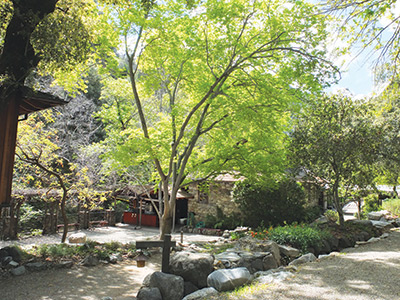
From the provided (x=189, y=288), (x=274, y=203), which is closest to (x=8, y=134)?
(x=189, y=288)

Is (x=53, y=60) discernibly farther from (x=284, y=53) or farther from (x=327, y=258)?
(x=327, y=258)

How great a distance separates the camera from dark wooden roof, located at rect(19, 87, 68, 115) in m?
6.79

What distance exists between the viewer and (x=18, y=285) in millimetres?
6672

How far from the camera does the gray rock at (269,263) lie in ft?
26.5

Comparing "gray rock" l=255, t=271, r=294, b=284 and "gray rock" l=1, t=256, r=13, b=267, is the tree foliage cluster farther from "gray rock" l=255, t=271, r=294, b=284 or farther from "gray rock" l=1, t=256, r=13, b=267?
"gray rock" l=255, t=271, r=294, b=284

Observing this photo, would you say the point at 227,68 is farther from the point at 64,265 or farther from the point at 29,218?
the point at 29,218

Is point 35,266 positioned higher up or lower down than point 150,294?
higher up

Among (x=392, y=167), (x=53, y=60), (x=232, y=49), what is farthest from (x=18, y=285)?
(x=392, y=167)

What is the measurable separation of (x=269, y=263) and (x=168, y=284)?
3.33 meters

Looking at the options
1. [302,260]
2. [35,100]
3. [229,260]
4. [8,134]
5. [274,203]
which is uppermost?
[35,100]

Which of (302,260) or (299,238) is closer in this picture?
(302,260)

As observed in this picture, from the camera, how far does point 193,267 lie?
6594 millimetres

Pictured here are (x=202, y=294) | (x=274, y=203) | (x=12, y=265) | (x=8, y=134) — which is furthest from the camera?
(x=274, y=203)

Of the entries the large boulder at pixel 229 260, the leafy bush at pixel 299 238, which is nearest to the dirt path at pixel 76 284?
the large boulder at pixel 229 260
